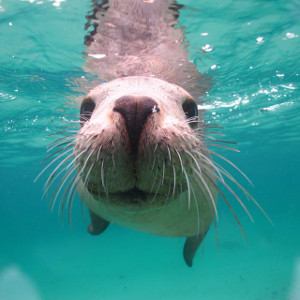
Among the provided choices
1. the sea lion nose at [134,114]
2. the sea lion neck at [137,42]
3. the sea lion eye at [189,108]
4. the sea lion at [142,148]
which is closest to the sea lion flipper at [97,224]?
the sea lion at [142,148]

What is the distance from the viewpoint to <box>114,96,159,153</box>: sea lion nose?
7.09 feet

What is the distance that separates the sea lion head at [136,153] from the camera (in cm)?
218

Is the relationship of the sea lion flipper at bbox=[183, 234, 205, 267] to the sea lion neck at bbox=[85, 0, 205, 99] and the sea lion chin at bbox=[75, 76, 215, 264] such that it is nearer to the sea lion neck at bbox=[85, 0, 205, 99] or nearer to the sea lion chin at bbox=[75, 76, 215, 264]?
the sea lion chin at bbox=[75, 76, 215, 264]

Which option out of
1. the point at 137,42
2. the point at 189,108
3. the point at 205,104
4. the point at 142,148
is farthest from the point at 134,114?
the point at 205,104

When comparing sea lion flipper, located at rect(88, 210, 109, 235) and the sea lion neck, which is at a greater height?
the sea lion neck

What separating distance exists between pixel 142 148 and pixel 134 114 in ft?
0.72

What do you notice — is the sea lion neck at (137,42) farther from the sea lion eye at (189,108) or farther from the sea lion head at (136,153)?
the sea lion head at (136,153)

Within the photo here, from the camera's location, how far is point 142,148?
2188 millimetres

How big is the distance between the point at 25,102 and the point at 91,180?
11.2 metres

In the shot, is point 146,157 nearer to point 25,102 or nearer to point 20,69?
point 20,69

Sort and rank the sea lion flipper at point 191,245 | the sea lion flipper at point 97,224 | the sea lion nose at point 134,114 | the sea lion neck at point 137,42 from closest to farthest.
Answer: the sea lion nose at point 134,114 < the sea lion flipper at point 191,245 < the sea lion flipper at point 97,224 < the sea lion neck at point 137,42

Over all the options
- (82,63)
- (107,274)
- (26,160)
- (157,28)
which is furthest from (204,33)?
(107,274)

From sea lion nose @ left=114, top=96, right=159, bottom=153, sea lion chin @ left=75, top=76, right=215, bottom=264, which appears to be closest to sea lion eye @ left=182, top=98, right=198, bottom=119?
sea lion chin @ left=75, top=76, right=215, bottom=264

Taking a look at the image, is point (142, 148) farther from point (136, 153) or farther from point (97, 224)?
point (97, 224)
